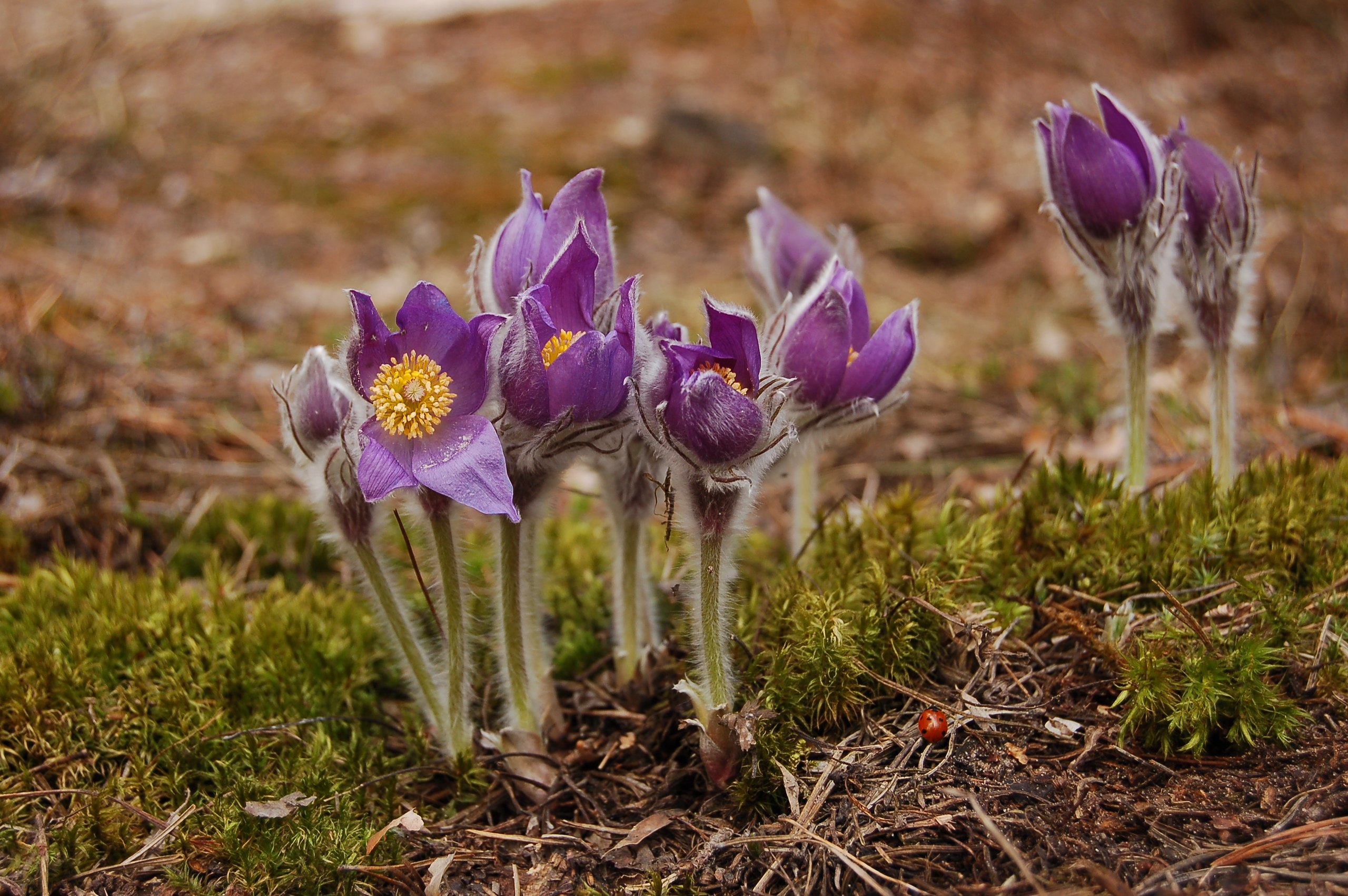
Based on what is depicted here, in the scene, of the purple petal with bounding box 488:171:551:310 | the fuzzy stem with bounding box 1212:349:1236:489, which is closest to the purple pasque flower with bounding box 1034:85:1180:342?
the fuzzy stem with bounding box 1212:349:1236:489

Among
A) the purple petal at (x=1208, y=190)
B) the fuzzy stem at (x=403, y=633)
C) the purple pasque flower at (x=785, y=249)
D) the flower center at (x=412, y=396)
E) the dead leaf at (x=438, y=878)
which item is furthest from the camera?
the purple pasque flower at (x=785, y=249)

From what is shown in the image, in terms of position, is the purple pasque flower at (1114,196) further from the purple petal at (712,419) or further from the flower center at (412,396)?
the flower center at (412,396)

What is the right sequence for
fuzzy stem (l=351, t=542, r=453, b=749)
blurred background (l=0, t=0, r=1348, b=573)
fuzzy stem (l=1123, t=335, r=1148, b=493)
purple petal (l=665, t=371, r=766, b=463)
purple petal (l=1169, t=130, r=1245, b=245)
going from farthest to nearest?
blurred background (l=0, t=0, r=1348, b=573) → fuzzy stem (l=1123, t=335, r=1148, b=493) → purple petal (l=1169, t=130, r=1245, b=245) → fuzzy stem (l=351, t=542, r=453, b=749) → purple petal (l=665, t=371, r=766, b=463)

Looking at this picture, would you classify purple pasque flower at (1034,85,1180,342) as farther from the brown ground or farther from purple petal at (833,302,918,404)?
the brown ground

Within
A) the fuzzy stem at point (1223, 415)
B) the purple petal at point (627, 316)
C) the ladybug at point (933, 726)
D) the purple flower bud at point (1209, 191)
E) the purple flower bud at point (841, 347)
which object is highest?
the purple flower bud at point (1209, 191)

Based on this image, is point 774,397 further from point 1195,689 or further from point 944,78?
point 944,78

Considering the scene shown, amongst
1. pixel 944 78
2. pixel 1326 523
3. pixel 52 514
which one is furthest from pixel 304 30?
pixel 1326 523

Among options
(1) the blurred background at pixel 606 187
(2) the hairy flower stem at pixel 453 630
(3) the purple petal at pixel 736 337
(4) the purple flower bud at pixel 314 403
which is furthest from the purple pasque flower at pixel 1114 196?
(4) the purple flower bud at pixel 314 403
